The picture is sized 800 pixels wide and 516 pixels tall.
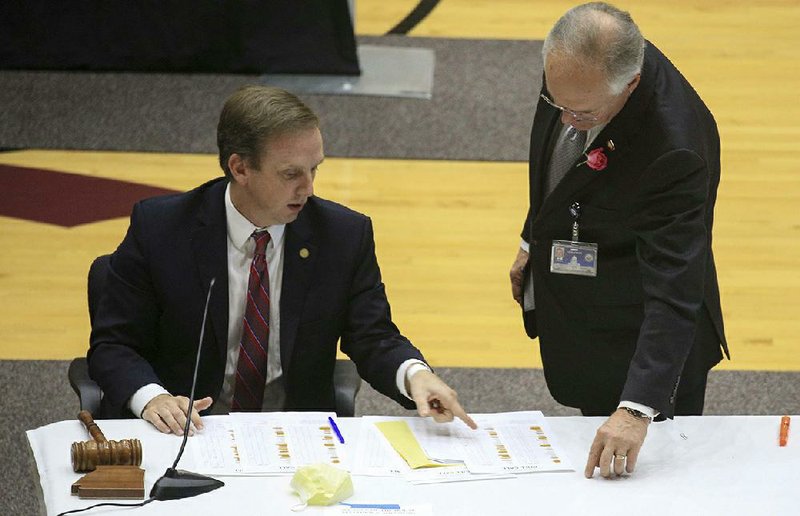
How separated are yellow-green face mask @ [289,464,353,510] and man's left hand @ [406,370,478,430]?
0.35 m

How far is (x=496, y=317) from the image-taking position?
17.3 ft

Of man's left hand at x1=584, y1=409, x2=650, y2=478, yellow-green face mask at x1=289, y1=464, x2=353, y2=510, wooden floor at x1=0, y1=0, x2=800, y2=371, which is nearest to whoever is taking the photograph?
yellow-green face mask at x1=289, y1=464, x2=353, y2=510

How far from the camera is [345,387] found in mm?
3320

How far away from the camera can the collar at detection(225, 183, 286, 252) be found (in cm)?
324

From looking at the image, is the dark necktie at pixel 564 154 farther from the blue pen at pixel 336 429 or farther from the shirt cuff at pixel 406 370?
the blue pen at pixel 336 429

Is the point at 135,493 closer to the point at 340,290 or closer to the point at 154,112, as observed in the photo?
the point at 340,290

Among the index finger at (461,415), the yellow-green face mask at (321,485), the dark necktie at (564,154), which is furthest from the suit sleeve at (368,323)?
the yellow-green face mask at (321,485)

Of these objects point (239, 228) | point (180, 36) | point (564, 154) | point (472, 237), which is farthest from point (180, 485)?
point (180, 36)

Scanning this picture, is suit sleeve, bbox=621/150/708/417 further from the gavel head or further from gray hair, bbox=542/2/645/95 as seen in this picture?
the gavel head

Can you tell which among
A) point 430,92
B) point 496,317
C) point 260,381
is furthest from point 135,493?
point 430,92

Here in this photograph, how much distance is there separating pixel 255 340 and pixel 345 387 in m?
0.25

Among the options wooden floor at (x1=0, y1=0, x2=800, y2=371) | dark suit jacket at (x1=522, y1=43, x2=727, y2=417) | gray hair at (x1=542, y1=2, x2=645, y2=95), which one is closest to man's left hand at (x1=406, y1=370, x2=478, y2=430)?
dark suit jacket at (x1=522, y1=43, x2=727, y2=417)

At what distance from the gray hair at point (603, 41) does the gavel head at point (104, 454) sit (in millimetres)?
1177

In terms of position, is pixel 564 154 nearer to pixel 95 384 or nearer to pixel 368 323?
pixel 368 323
